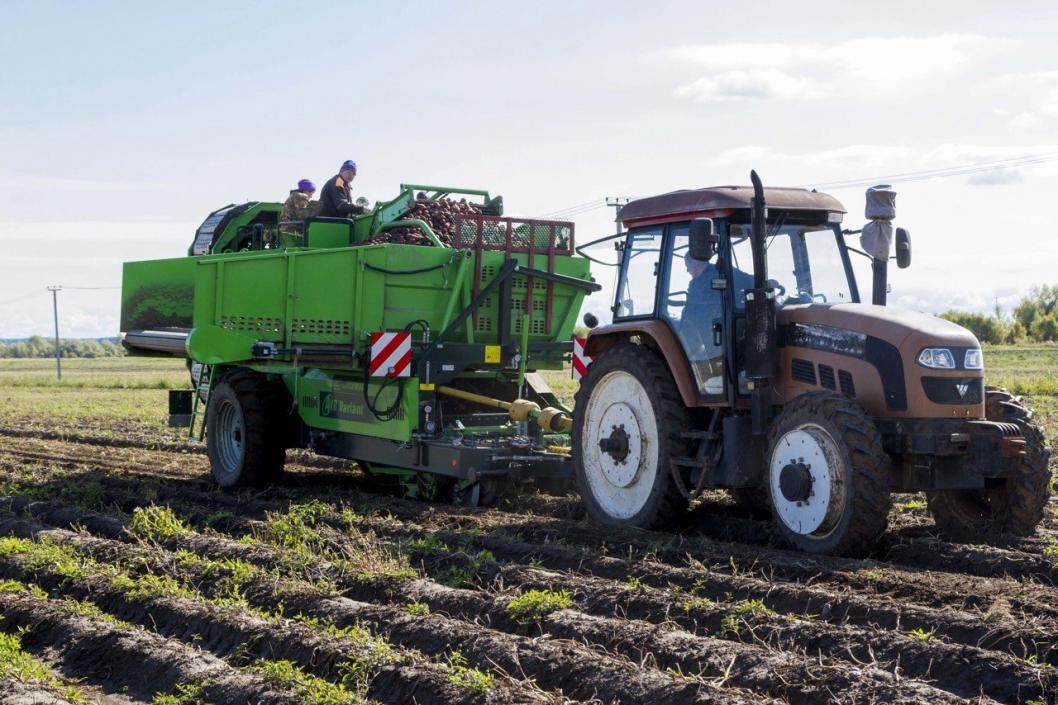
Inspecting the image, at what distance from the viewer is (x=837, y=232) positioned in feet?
28.5

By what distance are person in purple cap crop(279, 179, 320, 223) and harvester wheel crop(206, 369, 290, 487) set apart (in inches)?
71.5

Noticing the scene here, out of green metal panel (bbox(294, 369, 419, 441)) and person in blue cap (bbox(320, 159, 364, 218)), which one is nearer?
green metal panel (bbox(294, 369, 419, 441))

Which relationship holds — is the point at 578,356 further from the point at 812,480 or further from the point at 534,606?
the point at 534,606

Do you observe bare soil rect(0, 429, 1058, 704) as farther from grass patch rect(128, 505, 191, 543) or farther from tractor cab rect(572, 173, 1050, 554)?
tractor cab rect(572, 173, 1050, 554)

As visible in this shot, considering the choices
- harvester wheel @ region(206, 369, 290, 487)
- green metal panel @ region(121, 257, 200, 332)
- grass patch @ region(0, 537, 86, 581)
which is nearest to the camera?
grass patch @ region(0, 537, 86, 581)

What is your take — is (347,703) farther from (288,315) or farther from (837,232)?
(288,315)

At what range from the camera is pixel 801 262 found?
851cm

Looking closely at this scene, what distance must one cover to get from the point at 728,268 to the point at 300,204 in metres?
6.27

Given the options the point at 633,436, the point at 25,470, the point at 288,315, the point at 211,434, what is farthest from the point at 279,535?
the point at 25,470

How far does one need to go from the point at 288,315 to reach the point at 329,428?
1.16 metres

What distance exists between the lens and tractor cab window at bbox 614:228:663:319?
352 inches

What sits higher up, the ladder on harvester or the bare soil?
the ladder on harvester

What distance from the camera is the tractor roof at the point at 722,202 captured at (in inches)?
328

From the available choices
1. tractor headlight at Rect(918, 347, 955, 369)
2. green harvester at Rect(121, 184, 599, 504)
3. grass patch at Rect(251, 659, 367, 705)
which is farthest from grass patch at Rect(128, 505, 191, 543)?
tractor headlight at Rect(918, 347, 955, 369)
